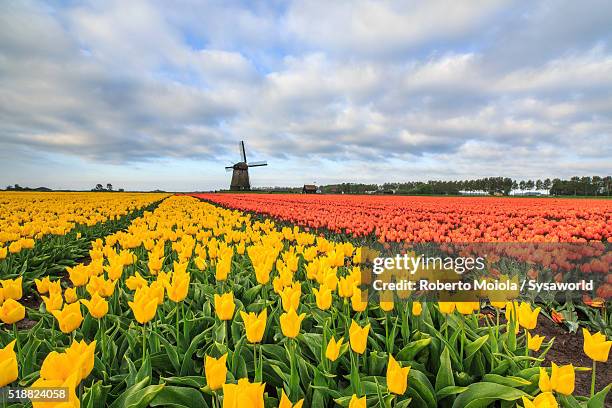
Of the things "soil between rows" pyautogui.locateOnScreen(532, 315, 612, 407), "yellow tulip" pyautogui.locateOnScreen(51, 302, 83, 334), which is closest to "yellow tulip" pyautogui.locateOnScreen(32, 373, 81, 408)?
"yellow tulip" pyautogui.locateOnScreen(51, 302, 83, 334)

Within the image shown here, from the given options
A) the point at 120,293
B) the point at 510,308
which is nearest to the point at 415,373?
the point at 510,308

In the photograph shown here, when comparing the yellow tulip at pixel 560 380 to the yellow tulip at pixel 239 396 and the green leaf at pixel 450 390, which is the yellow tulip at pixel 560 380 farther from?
the yellow tulip at pixel 239 396

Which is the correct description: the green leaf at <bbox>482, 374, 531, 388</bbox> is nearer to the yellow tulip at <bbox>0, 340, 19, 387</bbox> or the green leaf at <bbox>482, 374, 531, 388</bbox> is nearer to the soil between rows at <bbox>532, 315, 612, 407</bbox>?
the soil between rows at <bbox>532, 315, 612, 407</bbox>

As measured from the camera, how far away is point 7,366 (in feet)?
4.67

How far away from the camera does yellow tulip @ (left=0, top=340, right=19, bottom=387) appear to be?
55.7 inches

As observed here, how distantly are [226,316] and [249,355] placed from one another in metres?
0.42

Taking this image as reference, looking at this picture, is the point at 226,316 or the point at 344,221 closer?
the point at 226,316

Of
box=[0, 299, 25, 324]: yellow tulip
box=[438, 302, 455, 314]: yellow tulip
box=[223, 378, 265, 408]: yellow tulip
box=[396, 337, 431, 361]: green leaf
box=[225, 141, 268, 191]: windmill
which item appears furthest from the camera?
box=[225, 141, 268, 191]: windmill

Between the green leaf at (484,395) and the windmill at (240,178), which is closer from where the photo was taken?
the green leaf at (484,395)

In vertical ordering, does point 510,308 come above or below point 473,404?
above

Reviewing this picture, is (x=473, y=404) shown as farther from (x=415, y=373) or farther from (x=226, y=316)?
(x=226, y=316)

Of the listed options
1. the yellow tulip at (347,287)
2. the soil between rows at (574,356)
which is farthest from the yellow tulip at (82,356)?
the soil between rows at (574,356)

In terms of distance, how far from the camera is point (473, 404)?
6.07ft

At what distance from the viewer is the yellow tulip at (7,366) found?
142 centimetres
